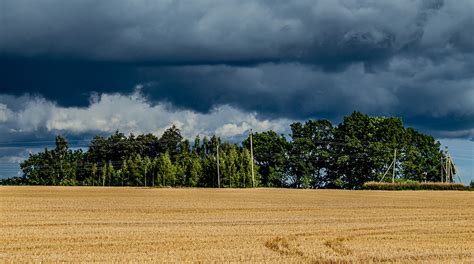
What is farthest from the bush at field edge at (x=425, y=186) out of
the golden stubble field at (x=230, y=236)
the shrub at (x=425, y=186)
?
the golden stubble field at (x=230, y=236)

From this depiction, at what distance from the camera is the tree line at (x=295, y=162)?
115m

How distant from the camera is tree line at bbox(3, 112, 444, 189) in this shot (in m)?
115

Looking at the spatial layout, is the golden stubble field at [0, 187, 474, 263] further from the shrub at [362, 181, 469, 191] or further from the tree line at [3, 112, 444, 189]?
the tree line at [3, 112, 444, 189]

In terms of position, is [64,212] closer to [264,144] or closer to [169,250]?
[169,250]

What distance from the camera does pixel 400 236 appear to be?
26703 millimetres

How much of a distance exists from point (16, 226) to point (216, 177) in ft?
281

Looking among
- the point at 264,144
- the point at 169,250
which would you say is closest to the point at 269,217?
the point at 169,250

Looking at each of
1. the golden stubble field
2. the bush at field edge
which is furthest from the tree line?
the golden stubble field

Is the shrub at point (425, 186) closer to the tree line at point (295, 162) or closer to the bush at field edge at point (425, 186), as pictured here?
the bush at field edge at point (425, 186)

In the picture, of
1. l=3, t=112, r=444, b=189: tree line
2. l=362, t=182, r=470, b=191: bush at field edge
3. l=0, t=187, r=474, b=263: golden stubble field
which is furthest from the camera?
l=3, t=112, r=444, b=189: tree line

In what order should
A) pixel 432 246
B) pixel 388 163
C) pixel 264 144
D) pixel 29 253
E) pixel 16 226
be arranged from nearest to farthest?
pixel 29 253, pixel 432 246, pixel 16 226, pixel 388 163, pixel 264 144

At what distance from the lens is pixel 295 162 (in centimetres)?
12225

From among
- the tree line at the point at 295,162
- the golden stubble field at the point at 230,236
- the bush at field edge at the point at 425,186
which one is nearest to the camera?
the golden stubble field at the point at 230,236

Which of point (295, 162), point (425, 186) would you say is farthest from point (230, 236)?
point (295, 162)
